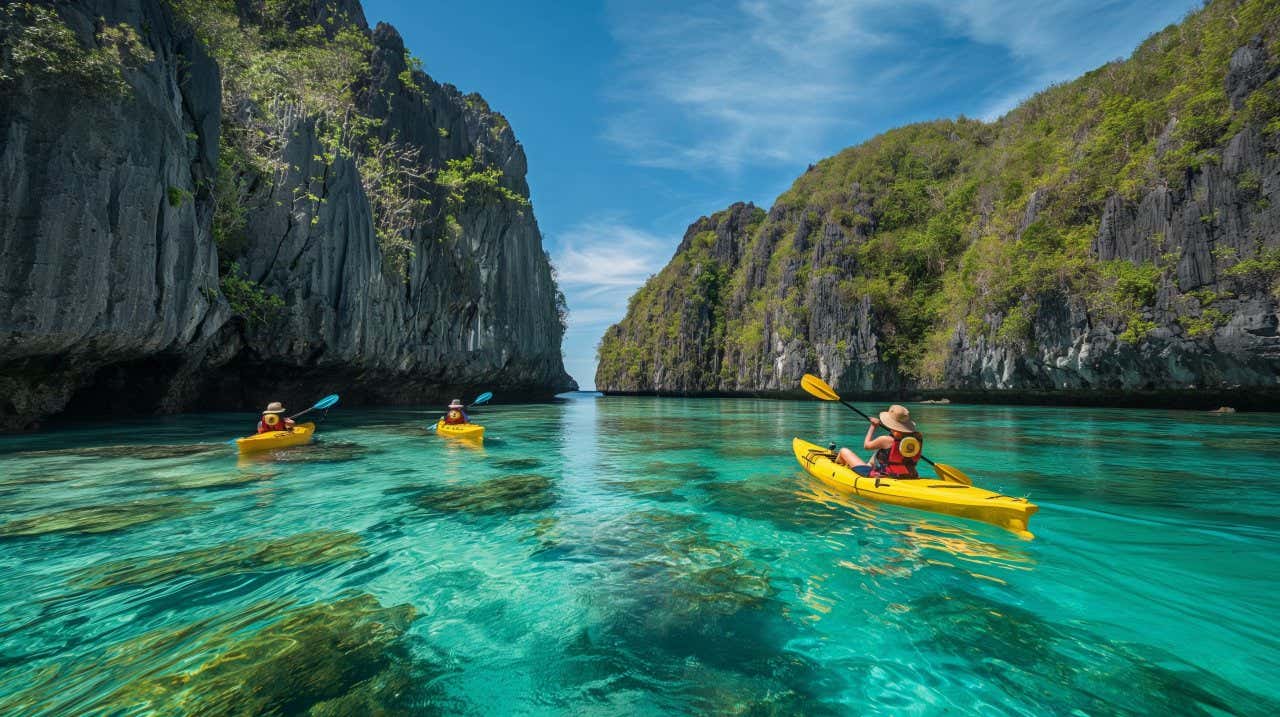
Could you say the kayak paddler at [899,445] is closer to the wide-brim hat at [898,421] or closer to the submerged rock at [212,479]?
the wide-brim hat at [898,421]

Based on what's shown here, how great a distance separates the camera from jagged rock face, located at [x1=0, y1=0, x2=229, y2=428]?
9.92 metres

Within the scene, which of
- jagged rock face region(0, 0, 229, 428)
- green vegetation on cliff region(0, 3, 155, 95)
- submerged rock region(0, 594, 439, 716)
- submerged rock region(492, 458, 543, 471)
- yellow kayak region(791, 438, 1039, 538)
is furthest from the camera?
submerged rock region(492, 458, 543, 471)

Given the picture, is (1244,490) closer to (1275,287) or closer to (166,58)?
(1275,287)

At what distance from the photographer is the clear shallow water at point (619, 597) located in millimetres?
2816

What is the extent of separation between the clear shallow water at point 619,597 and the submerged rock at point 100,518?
0.15 feet

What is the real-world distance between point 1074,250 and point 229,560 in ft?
125

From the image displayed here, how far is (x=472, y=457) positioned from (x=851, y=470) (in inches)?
321

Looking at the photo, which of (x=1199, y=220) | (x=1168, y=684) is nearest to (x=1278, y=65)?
(x=1199, y=220)

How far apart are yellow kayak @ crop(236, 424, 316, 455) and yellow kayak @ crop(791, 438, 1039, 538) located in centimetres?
1180

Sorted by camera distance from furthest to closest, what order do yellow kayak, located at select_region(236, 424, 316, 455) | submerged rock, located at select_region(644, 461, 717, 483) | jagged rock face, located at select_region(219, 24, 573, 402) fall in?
jagged rock face, located at select_region(219, 24, 573, 402), yellow kayak, located at select_region(236, 424, 316, 455), submerged rock, located at select_region(644, 461, 717, 483)

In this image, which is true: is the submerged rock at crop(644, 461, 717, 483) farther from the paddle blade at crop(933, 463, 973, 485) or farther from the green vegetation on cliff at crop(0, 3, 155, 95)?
the green vegetation on cliff at crop(0, 3, 155, 95)

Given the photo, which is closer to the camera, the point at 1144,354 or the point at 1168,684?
the point at 1168,684

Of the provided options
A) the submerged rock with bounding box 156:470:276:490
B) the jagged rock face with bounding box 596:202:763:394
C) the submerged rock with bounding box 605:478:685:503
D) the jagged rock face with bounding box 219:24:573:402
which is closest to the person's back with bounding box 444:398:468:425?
the submerged rock with bounding box 156:470:276:490

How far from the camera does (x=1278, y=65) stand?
20.6 metres
